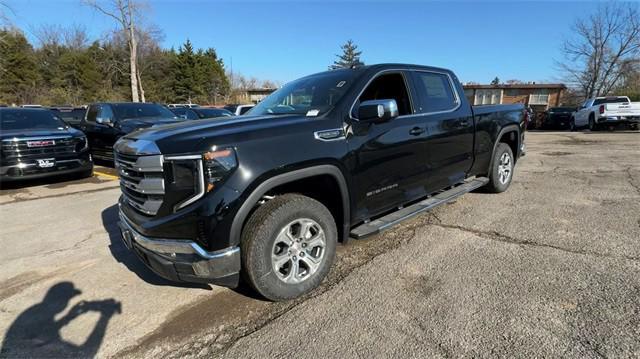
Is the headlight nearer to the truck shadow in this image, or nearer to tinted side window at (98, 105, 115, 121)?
the truck shadow

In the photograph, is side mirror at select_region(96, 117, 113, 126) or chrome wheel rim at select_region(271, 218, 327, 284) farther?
side mirror at select_region(96, 117, 113, 126)

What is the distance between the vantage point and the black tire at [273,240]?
269 centimetres

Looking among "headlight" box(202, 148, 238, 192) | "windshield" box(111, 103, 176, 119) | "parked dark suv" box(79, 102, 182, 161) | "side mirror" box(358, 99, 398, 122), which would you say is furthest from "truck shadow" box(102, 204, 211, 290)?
"windshield" box(111, 103, 176, 119)

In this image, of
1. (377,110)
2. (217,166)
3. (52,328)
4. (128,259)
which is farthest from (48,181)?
(377,110)

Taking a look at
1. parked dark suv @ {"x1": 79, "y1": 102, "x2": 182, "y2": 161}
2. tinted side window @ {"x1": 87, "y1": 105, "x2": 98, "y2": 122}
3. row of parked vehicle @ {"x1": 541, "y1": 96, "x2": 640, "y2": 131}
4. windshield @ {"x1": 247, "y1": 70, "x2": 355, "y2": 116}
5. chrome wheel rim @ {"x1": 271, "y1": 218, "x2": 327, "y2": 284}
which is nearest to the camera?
chrome wheel rim @ {"x1": 271, "y1": 218, "x2": 327, "y2": 284}

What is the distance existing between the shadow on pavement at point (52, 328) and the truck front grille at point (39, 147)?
17.1 feet

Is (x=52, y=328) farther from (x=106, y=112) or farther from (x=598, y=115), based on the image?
(x=598, y=115)

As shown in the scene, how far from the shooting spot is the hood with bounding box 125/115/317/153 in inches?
103

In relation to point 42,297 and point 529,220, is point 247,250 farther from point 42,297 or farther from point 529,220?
point 529,220

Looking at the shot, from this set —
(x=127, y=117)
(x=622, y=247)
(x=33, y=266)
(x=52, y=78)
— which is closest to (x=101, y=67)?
(x=52, y=78)

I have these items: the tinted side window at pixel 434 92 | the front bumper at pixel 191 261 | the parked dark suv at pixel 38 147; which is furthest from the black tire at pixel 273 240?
the parked dark suv at pixel 38 147

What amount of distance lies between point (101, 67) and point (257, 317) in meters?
55.8

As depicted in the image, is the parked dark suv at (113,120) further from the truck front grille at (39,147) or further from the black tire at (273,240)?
the black tire at (273,240)

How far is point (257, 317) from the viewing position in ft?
9.26
